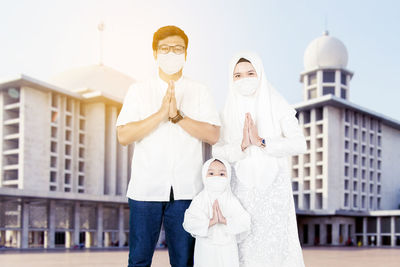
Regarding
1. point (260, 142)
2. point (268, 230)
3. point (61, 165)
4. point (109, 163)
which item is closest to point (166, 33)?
point (260, 142)

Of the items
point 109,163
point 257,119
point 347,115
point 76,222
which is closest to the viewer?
point 257,119

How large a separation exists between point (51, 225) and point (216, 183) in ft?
103

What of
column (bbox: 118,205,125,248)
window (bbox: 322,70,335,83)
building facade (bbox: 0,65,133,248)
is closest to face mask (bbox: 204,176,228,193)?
building facade (bbox: 0,65,133,248)

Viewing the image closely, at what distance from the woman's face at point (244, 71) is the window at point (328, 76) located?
175 ft

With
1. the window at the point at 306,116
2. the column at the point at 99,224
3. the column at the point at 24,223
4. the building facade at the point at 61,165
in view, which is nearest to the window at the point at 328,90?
the window at the point at 306,116

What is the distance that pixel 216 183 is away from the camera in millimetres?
4031

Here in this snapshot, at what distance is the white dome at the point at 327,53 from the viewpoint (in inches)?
2179

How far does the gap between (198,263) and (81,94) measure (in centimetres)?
4190

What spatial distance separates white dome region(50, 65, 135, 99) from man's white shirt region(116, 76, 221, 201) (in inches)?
1781

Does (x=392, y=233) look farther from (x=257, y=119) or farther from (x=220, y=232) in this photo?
(x=220, y=232)

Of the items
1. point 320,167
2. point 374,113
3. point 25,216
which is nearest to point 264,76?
point 25,216

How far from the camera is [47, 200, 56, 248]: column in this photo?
1304 inches

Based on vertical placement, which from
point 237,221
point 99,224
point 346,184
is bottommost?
point 99,224

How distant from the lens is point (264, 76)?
4297mm
